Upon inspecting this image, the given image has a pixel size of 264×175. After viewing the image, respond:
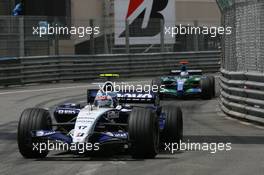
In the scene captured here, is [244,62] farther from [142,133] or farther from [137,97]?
[142,133]

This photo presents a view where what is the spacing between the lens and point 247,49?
49.4 ft

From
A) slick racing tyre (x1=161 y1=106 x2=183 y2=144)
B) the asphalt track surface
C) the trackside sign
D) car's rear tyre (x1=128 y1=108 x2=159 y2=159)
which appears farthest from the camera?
the trackside sign

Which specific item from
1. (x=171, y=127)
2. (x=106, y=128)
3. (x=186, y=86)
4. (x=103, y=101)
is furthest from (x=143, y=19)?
(x=106, y=128)

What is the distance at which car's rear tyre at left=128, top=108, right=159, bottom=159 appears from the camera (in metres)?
9.03

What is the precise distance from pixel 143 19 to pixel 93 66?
14.4ft

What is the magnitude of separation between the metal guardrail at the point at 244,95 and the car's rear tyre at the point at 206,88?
2.57 meters

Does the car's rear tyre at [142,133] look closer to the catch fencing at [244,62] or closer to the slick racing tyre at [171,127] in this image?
the slick racing tyre at [171,127]

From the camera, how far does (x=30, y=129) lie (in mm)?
9320

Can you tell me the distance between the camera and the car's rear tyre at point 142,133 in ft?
29.6

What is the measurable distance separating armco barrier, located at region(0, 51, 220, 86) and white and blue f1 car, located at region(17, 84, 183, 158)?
14.3 metres

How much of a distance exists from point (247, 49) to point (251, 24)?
0.59 m

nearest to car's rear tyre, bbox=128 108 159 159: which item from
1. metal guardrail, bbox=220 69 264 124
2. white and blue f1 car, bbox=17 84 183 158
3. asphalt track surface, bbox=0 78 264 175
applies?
white and blue f1 car, bbox=17 84 183 158

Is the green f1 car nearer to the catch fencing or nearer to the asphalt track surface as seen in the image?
the catch fencing

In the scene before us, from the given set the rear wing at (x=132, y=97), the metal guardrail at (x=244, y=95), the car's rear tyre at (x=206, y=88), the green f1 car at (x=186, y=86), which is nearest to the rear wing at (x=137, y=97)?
the rear wing at (x=132, y=97)
